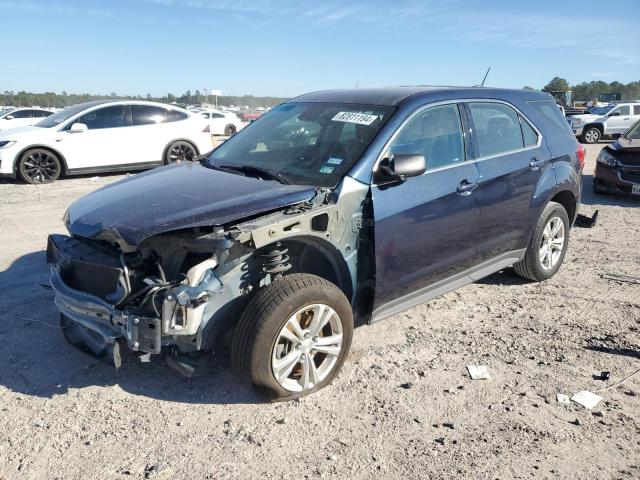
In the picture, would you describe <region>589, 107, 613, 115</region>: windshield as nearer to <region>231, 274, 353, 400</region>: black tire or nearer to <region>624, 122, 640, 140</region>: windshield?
<region>624, 122, 640, 140</region>: windshield

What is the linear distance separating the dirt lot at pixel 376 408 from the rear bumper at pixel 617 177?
203 inches

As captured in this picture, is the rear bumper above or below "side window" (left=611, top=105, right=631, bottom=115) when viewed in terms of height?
below

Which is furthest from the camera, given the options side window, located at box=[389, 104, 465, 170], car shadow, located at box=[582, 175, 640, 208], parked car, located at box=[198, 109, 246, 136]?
parked car, located at box=[198, 109, 246, 136]

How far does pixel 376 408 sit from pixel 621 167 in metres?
7.93

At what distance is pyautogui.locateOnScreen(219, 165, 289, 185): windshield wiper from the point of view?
3.70 m

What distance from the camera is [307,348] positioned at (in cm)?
326

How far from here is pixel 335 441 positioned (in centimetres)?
295

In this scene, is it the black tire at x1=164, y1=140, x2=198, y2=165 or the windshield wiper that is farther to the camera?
the black tire at x1=164, y1=140, x2=198, y2=165

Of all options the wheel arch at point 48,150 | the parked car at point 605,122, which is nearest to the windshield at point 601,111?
the parked car at point 605,122

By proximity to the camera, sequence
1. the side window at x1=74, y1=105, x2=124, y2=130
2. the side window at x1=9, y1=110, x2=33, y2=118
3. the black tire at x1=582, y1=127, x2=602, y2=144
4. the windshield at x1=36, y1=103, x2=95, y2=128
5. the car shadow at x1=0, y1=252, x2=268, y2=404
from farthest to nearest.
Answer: the side window at x1=9, y1=110, x2=33, y2=118 → the black tire at x1=582, y1=127, x2=602, y2=144 → the side window at x1=74, y1=105, x2=124, y2=130 → the windshield at x1=36, y1=103, x2=95, y2=128 → the car shadow at x1=0, y1=252, x2=268, y2=404

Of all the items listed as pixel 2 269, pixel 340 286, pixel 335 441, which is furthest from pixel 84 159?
pixel 335 441

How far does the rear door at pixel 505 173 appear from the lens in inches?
170

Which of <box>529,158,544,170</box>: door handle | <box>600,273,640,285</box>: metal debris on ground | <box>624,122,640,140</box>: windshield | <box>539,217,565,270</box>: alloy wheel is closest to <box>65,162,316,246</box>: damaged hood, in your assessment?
<box>529,158,544,170</box>: door handle

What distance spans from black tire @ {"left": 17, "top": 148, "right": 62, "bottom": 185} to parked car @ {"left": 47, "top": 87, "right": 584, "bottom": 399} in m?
7.36
